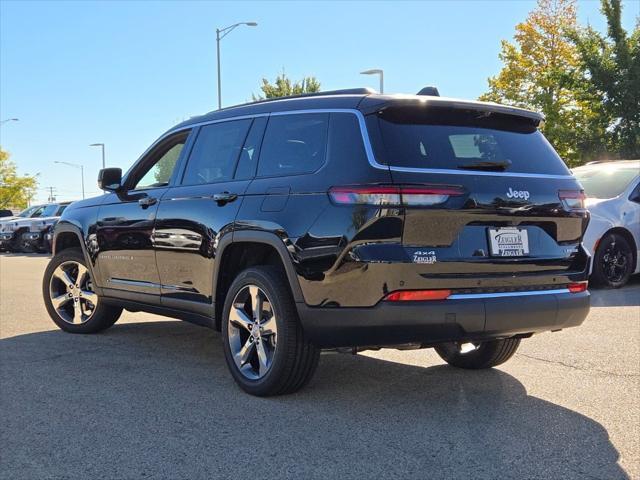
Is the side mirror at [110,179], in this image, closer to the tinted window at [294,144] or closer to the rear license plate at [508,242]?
the tinted window at [294,144]

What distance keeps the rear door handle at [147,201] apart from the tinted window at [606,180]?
6.80m

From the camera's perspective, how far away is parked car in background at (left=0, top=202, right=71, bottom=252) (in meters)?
24.2

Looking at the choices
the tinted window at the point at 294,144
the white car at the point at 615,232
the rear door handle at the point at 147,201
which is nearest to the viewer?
the tinted window at the point at 294,144

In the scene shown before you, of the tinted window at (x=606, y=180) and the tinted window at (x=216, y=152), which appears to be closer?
the tinted window at (x=216, y=152)

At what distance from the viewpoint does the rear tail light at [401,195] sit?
12.5 feet

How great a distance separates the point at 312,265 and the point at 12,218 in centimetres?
2510

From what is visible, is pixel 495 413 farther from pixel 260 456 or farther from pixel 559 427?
pixel 260 456

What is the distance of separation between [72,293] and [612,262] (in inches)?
271

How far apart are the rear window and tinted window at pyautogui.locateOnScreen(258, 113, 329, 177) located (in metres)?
0.40

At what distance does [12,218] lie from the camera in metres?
26.4

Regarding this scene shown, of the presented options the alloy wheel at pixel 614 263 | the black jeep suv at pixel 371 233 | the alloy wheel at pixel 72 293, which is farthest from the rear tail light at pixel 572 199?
the alloy wheel at pixel 614 263

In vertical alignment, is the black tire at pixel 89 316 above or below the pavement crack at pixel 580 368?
above

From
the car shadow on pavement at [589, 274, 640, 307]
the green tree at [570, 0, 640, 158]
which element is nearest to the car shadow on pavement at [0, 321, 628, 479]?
the car shadow on pavement at [589, 274, 640, 307]

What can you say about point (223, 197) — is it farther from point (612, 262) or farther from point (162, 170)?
point (612, 262)
